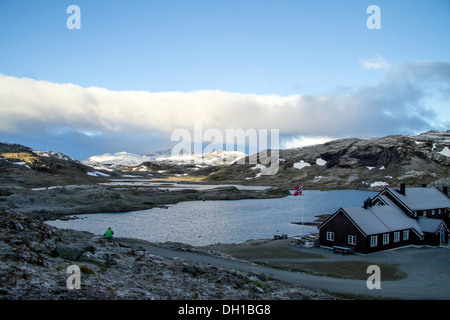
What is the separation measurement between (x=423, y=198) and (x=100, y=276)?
50.4 meters

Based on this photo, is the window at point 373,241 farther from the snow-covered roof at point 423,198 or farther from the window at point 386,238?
the snow-covered roof at point 423,198

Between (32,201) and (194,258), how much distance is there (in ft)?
250

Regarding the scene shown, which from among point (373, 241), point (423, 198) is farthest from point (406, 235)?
point (423, 198)

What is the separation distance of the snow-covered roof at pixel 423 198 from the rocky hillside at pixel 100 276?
3346cm

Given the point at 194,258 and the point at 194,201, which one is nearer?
the point at 194,258

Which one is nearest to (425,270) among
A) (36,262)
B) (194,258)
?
(194,258)

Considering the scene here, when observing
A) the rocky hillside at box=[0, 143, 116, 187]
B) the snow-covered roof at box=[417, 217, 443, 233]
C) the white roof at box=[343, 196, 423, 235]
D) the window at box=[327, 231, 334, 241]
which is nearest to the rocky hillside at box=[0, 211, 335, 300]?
the white roof at box=[343, 196, 423, 235]

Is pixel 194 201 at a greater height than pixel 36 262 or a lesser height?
lesser

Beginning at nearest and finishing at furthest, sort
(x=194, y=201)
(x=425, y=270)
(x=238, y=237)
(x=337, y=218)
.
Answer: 1. (x=425, y=270)
2. (x=337, y=218)
3. (x=238, y=237)
4. (x=194, y=201)

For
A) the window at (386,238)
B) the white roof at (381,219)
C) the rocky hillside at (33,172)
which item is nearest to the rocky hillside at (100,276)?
the white roof at (381,219)

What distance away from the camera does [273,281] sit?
23.2m

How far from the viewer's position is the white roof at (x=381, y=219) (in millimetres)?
40500

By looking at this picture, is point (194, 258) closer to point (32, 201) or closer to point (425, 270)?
point (425, 270)

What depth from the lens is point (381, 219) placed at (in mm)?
42938
